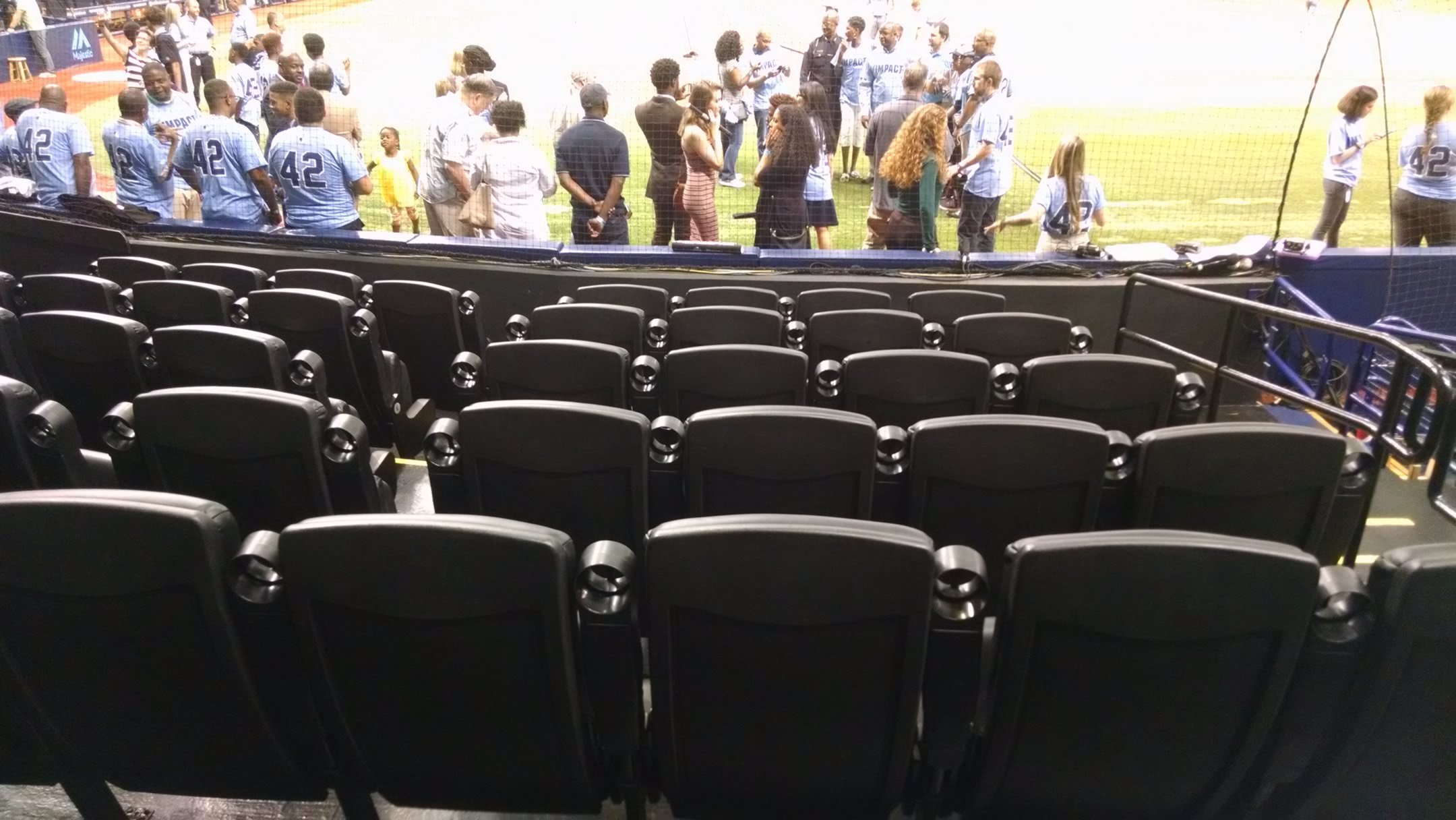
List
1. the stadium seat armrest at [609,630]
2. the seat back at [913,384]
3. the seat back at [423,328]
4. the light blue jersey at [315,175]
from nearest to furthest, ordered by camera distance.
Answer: the stadium seat armrest at [609,630]
the seat back at [913,384]
the seat back at [423,328]
the light blue jersey at [315,175]

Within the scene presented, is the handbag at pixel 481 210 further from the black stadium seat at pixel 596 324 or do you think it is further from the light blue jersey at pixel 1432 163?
the light blue jersey at pixel 1432 163

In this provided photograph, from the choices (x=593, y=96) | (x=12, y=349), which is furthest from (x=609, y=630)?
(x=593, y=96)

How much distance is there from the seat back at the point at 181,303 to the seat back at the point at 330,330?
150 millimetres

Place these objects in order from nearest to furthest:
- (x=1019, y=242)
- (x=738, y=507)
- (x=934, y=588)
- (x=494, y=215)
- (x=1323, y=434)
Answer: (x=934, y=588), (x=1323, y=434), (x=738, y=507), (x=494, y=215), (x=1019, y=242)

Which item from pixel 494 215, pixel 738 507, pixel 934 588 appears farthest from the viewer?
pixel 494 215

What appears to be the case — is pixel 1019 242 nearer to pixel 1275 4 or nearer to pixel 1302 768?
pixel 1302 768

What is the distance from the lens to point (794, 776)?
1.54 meters

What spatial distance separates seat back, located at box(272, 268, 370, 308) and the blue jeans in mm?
5504

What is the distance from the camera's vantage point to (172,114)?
655 cm

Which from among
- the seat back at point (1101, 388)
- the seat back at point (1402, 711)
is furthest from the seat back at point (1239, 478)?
the seat back at point (1101, 388)

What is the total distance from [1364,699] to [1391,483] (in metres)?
2.94

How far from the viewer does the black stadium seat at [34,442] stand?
1.86 metres

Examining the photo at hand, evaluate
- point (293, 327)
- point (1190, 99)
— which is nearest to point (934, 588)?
point (293, 327)

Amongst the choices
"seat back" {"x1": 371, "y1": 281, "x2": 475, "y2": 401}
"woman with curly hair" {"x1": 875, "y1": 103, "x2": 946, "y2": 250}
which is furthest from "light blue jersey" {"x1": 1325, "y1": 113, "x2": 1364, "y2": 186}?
"seat back" {"x1": 371, "y1": 281, "x2": 475, "y2": 401}
